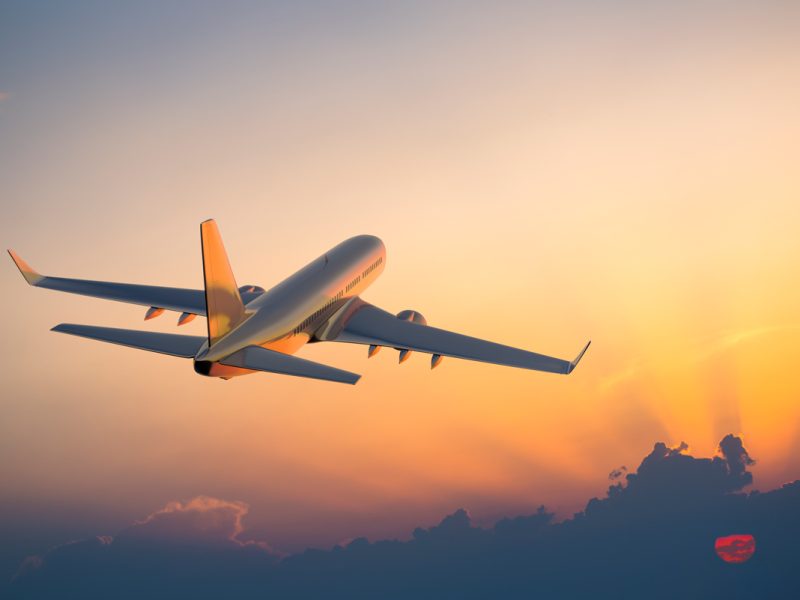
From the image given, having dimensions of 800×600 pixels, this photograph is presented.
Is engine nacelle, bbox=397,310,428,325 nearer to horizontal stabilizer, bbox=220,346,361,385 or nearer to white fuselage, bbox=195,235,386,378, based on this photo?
white fuselage, bbox=195,235,386,378

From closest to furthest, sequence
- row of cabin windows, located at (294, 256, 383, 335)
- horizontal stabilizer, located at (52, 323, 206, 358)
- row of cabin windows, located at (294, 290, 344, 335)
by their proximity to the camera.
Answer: horizontal stabilizer, located at (52, 323, 206, 358) < row of cabin windows, located at (294, 290, 344, 335) < row of cabin windows, located at (294, 256, 383, 335)

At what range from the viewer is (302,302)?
61188mm

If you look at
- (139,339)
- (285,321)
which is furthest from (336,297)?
(139,339)

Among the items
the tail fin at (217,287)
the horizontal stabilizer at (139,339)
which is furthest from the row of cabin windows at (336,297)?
the horizontal stabilizer at (139,339)

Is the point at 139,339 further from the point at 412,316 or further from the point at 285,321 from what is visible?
the point at 412,316

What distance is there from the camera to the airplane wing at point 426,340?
185 feet

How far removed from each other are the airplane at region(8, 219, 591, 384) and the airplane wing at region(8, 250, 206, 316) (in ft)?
0.22

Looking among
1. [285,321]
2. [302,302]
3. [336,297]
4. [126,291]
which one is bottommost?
[285,321]

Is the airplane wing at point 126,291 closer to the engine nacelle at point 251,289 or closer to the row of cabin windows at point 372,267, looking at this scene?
the engine nacelle at point 251,289

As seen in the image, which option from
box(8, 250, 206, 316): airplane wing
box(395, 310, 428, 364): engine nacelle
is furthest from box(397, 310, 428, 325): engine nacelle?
box(8, 250, 206, 316): airplane wing

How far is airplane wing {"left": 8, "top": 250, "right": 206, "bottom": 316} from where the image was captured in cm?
6481

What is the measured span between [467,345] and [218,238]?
59.2 feet

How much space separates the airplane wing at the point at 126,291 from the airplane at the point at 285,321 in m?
0.07

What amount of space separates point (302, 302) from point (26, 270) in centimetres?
1998
